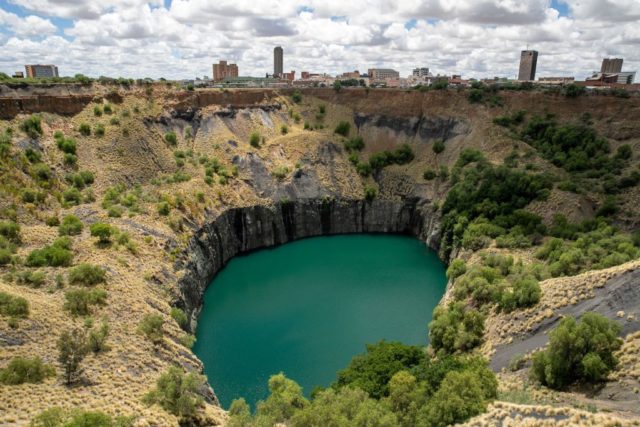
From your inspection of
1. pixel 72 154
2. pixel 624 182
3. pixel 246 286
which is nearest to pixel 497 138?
pixel 624 182

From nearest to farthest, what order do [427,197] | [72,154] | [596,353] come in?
[596,353] < [72,154] < [427,197]

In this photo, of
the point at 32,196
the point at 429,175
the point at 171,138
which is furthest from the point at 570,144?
the point at 32,196

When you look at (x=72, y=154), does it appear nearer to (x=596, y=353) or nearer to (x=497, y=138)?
(x=596, y=353)

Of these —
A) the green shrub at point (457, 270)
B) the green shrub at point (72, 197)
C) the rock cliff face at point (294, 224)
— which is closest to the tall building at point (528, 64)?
the rock cliff face at point (294, 224)

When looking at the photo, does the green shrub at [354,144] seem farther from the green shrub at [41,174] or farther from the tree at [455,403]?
the tree at [455,403]

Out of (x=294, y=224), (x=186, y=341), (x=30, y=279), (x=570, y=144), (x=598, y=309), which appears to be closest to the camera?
(x=598, y=309)

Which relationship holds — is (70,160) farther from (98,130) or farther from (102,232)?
(102,232)
